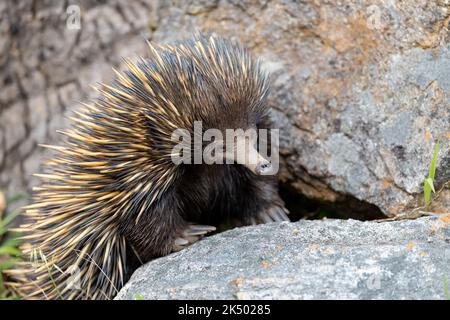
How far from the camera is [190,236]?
10.6ft

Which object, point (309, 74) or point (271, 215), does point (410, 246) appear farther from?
point (309, 74)

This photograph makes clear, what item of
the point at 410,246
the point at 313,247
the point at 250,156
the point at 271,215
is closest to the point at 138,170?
the point at 250,156

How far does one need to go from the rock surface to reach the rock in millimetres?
459

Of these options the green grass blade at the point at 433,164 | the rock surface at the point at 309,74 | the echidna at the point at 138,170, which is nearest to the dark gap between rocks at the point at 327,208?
the rock surface at the point at 309,74

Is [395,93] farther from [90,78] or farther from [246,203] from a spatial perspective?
[90,78]

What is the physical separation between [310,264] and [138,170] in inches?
36.0

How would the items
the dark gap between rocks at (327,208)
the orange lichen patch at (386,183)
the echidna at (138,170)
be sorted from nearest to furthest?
1. the echidna at (138,170)
2. the orange lichen patch at (386,183)
3. the dark gap between rocks at (327,208)

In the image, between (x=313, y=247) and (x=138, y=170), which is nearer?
(x=313, y=247)

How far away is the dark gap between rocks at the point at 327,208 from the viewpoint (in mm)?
3515

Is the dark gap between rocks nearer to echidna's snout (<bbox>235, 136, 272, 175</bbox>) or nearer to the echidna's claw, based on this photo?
the echidna's claw

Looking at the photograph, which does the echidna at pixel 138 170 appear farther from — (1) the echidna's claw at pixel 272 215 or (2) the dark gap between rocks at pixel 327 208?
(2) the dark gap between rocks at pixel 327 208

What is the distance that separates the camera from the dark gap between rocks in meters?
3.52
